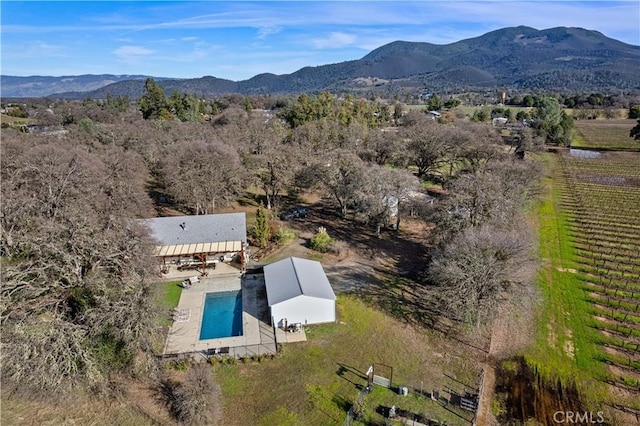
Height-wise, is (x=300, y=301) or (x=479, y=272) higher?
(x=479, y=272)

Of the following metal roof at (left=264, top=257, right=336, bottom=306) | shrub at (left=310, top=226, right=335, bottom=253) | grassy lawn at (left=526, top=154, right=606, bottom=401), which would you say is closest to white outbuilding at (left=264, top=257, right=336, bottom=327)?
metal roof at (left=264, top=257, right=336, bottom=306)

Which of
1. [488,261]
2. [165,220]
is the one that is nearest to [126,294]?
[165,220]

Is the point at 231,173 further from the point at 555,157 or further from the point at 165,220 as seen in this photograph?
the point at 555,157

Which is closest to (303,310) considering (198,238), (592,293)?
(198,238)

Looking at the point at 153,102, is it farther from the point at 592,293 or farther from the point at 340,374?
the point at 592,293

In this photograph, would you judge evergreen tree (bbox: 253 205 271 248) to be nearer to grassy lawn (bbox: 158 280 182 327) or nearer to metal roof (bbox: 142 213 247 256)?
metal roof (bbox: 142 213 247 256)

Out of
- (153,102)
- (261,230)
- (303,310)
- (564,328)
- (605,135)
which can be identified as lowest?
(564,328)
